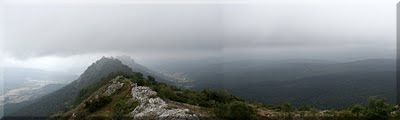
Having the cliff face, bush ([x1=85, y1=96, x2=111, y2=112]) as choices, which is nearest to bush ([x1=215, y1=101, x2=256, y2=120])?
the cliff face

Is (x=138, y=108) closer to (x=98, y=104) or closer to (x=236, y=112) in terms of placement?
(x=236, y=112)

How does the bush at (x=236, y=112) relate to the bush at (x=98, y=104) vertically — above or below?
above

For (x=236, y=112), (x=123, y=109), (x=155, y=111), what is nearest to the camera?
(x=155, y=111)

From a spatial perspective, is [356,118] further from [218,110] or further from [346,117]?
[218,110]

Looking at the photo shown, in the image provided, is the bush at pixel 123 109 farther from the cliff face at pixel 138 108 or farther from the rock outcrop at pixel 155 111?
the rock outcrop at pixel 155 111

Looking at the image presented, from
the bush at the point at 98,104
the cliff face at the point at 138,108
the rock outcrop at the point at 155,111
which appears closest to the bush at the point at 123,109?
the cliff face at the point at 138,108

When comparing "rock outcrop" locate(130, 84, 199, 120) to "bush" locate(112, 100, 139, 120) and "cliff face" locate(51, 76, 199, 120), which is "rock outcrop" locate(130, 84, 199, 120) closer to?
"cliff face" locate(51, 76, 199, 120)

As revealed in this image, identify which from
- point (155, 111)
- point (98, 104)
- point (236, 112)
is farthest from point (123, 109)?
point (236, 112)

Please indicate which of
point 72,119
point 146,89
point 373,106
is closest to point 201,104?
point 146,89
